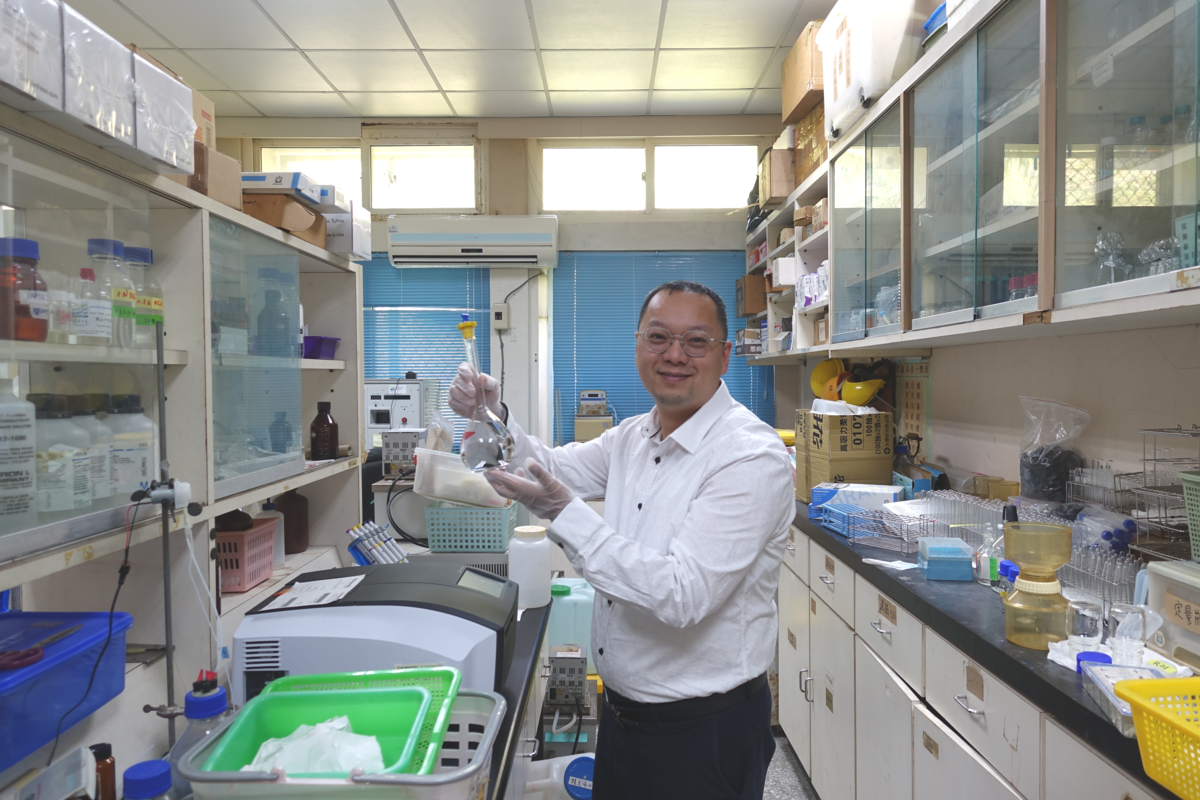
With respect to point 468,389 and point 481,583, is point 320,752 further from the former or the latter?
point 468,389

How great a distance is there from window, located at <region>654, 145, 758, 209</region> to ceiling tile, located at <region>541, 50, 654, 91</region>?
73 centimetres

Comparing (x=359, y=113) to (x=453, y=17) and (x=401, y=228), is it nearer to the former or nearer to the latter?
(x=401, y=228)

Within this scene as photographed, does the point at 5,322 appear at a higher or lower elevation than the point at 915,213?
lower

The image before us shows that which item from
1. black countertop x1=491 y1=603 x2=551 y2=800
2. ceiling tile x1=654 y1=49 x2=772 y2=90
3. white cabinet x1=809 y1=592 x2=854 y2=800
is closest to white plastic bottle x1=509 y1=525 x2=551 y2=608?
black countertop x1=491 y1=603 x2=551 y2=800

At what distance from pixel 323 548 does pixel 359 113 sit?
3.37 m

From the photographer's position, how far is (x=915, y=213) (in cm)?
219

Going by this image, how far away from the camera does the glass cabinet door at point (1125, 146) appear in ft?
3.93

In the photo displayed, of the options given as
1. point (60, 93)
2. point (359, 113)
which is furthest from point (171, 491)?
point (359, 113)

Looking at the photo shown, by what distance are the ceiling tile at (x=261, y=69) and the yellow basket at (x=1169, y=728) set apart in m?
4.18

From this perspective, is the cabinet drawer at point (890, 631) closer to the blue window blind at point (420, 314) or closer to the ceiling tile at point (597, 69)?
the ceiling tile at point (597, 69)

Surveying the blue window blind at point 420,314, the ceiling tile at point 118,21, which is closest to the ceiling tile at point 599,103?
the blue window blind at point 420,314

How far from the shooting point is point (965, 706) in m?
1.37

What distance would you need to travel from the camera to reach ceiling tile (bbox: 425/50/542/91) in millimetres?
3504

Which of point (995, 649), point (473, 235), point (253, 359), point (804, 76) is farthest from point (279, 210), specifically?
point (473, 235)
